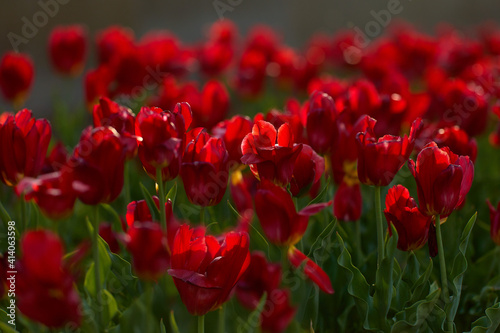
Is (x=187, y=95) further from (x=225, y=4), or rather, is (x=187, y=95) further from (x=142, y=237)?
(x=225, y=4)

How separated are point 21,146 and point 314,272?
0.46m

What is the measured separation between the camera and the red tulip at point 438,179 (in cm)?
88

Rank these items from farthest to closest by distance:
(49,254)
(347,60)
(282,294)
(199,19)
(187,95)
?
1. (199,19)
2. (347,60)
3. (187,95)
4. (282,294)
5. (49,254)

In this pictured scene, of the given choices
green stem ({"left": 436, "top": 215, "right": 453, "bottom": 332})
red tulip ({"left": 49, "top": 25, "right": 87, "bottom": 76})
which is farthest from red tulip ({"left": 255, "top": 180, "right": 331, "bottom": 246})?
red tulip ({"left": 49, "top": 25, "right": 87, "bottom": 76})

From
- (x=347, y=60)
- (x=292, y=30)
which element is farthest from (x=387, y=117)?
(x=292, y=30)

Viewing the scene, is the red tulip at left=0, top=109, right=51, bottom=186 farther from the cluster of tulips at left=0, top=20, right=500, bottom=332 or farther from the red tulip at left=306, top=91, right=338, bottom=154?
the red tulip at left=306, top=91, right=338, bottom=154

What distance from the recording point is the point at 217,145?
0.92 meters

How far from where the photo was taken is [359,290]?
0.98 meters

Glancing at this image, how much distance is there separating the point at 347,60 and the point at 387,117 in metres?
1.43

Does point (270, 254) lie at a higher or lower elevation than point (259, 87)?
higher

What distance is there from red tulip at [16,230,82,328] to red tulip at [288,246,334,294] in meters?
0.31

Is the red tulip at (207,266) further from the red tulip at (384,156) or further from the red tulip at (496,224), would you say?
the red tulip at (496,224)

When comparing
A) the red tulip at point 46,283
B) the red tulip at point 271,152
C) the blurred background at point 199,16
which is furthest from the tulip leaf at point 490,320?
the blurred background at point 199,16

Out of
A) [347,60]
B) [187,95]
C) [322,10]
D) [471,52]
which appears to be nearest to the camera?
[187,95]
